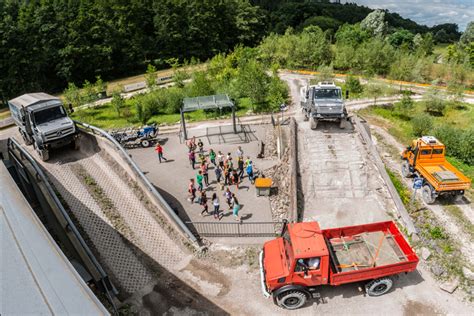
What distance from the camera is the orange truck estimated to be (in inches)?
680

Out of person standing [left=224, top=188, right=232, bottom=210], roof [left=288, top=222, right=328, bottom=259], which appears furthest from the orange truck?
person standing [left=224, top=188, right=232, bottom=210]

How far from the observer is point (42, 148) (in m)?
18.4

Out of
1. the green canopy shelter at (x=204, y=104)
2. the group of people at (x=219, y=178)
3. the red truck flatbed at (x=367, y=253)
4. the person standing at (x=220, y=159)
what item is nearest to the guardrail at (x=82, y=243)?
the group of people at (x=219, y=178)

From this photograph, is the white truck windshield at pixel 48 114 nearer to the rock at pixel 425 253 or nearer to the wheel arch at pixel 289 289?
the wheel arch at pixel 289 289

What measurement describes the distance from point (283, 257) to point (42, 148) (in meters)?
14.6

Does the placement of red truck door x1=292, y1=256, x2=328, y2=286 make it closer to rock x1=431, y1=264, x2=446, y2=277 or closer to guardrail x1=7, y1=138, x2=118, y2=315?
rock x1=431, y1=264, x2=446, y2=277

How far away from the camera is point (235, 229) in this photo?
15.9 m

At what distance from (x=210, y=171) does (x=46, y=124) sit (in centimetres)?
985

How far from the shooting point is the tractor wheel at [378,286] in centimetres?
1180

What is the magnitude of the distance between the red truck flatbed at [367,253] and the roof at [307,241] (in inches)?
33.5

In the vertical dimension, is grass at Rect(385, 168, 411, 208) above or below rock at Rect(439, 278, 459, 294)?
above

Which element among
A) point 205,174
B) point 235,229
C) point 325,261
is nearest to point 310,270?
point 325,261

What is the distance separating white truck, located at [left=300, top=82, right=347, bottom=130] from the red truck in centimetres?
994

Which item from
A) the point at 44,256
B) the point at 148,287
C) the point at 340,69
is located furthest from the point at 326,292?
the point at 340,69
